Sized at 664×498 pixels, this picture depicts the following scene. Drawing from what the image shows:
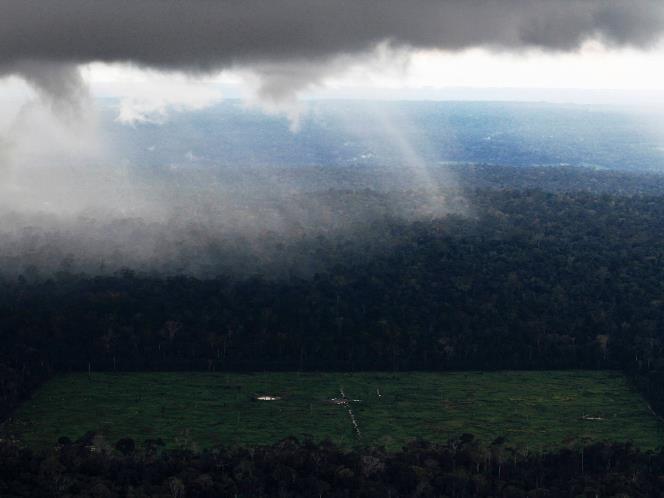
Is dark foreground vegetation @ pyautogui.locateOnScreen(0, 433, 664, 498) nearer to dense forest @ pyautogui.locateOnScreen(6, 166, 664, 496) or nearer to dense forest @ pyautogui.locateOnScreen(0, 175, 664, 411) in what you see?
dense forest @ pyautogui.locateOnScreen(6, 166, 664, 496)

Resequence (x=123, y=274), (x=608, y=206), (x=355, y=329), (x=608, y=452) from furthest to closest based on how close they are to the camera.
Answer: (x=608, y=206) < (x=123, y=274) < (x=355, y=329) < (x=608, y=452)

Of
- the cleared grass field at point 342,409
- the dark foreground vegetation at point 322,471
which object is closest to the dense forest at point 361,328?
the dark foreground vegetation at point 322,471

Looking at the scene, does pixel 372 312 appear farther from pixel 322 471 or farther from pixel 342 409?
pixel 322 471

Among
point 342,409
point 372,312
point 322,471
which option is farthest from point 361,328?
point 322,471

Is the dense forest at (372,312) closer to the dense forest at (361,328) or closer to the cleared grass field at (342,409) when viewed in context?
the dense forest at (361,328)

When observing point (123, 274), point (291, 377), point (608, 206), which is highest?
point (608, 206)

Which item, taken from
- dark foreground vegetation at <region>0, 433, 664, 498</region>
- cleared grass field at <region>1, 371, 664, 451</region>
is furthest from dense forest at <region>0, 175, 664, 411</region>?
dark foreground vegetation at <region>0, 433, 664, 498</region>

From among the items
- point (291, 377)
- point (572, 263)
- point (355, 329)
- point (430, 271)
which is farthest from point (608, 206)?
point (291, 377)

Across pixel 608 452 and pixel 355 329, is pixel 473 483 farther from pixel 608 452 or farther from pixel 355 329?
pixel 355 329
